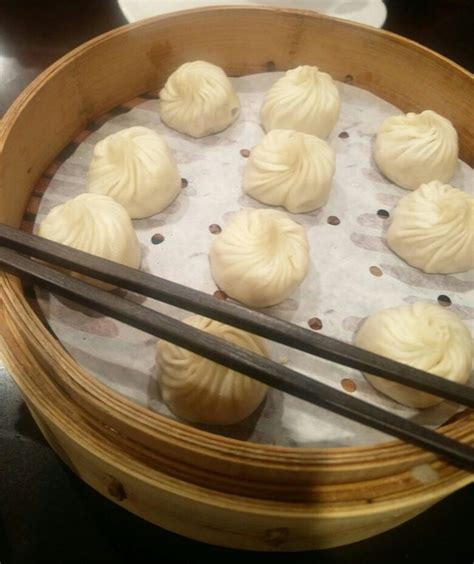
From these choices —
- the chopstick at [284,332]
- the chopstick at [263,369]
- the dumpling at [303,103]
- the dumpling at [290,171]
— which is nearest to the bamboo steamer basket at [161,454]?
the chopstick at [263,369]

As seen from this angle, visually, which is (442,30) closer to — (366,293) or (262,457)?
(366,293)

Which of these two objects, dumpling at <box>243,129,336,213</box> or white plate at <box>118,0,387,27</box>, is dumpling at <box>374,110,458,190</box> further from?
white plate at <box>118,0,387,27</box>

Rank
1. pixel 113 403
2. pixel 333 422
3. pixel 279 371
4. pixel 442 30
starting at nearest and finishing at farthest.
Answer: pixel 279 371 < pixel 113 403 < pixel 333 422 < pixel 442 30

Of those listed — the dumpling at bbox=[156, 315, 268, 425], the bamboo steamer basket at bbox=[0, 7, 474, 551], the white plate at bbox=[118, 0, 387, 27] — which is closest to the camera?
the bamboo steamer basket at bbox=[0, 7, 474, 551]

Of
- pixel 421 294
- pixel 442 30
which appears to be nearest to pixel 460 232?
pixel 421 294

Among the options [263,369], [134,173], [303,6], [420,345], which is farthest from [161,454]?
[303,6]

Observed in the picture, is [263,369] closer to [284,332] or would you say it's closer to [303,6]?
[284,332]

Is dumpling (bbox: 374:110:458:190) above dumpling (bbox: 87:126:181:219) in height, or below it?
Answer: above

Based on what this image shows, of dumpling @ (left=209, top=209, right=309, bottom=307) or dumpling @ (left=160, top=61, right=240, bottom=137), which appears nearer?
dumpling @ (left=209, top=209, right=309, bottom=307)

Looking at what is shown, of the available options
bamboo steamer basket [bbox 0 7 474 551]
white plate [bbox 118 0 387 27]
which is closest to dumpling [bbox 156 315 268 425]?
bamboo steamer basket [bbox 0 7 474 551]
